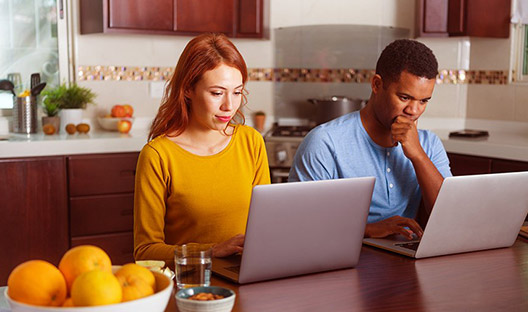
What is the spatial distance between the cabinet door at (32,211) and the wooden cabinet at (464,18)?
2337 millimetres

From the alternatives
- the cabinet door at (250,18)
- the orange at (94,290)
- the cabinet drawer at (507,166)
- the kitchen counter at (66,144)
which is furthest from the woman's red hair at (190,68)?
the cabinet door at (250,18)

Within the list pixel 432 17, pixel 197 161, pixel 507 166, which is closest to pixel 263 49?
pixel 432 17

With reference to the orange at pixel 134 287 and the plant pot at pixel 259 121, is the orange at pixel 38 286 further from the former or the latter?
the plant pot at pixel 259 121

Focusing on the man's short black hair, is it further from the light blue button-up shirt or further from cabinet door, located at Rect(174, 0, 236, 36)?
cabinet door, located at Rect(174, 0, 236, 36)

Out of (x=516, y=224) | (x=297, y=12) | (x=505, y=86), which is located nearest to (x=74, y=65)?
(x=297, y=12)

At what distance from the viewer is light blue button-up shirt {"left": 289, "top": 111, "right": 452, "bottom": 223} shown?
226 cm

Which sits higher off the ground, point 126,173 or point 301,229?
point 301,229

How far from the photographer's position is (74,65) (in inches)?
165

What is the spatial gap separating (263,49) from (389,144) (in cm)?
241

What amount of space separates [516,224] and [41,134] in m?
2.81

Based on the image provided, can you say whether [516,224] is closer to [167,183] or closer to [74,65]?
[167,183]

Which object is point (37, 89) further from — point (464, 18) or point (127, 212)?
point (464, 18)

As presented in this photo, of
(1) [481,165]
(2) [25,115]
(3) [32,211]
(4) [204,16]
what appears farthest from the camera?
(4) [204,16]

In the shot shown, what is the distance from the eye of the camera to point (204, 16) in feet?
13.5
